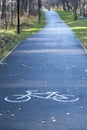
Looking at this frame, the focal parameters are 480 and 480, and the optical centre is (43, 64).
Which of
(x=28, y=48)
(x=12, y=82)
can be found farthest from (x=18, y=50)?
(x=12, y=82)

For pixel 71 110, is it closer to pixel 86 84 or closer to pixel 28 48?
pixel 86 84

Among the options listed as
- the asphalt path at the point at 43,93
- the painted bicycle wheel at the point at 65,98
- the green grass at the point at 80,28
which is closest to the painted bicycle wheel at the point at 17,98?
the asphalt path at the point at 43,93

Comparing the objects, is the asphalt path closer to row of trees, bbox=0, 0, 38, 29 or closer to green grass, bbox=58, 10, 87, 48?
green grass, bbox=58, 10, 87, 48

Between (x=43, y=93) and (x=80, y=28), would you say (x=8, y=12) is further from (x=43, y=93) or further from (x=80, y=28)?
(x=43, y=93)

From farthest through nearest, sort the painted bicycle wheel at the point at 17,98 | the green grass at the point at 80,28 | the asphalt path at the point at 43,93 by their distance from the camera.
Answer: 1. the green grass at the point at 80,28
2. the painted bicycle wheel at the point at 17,98
3. the asphalt path at the point at 43,93

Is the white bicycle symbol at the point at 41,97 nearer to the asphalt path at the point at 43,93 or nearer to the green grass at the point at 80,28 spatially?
the asphalt path at the point at 43,93

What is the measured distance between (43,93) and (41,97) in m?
0.49

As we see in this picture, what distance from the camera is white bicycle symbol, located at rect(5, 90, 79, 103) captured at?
10680 mm

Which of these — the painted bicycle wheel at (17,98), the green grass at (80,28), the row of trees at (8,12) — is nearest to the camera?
the painted bicycle wheel at (17,98)

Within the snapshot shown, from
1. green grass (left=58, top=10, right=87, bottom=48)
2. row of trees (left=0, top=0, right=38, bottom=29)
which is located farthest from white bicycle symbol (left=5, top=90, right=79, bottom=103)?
row of trees (left=0, top=0, right=38, bottom=29)

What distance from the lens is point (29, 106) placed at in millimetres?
10039

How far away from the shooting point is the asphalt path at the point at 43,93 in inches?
342

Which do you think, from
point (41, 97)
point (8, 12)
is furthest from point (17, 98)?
point (8, 12)

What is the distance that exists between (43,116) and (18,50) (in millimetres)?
15016
